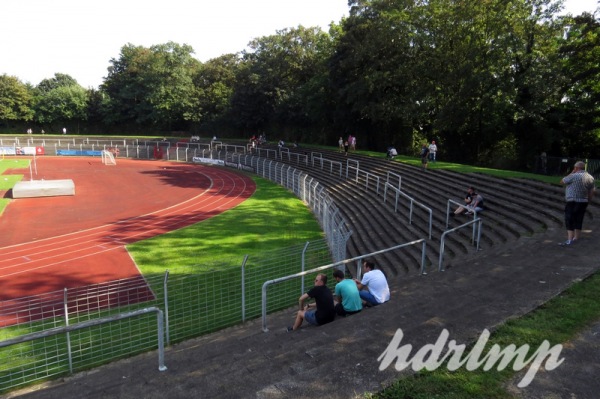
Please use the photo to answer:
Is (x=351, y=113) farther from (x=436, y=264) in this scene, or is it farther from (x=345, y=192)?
(x=436, y=264)

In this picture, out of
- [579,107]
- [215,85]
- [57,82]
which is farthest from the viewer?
[57,82]

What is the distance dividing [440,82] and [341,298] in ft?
97.1

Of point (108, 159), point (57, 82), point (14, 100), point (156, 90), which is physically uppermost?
point (57, 82)

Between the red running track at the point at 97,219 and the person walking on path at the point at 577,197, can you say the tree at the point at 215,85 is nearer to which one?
the red running track at the point at 97,219

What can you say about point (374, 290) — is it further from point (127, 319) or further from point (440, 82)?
point (440, 82)

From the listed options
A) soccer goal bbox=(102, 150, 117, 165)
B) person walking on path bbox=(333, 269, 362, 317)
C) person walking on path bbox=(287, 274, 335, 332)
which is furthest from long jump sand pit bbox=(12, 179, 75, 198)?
person walking on path bbox=(333, 269, 362, 317)

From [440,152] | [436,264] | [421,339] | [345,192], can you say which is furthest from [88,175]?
[421,339]

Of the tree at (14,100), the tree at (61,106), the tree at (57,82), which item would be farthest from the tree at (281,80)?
the tree at (57,82)

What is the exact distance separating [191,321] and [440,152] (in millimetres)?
34104

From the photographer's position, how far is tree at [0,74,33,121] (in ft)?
241

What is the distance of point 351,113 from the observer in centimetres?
4419

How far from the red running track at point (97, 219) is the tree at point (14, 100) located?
43.0 meters

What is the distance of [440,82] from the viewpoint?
33.0 metres

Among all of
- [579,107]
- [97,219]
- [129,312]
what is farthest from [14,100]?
[129,312]
